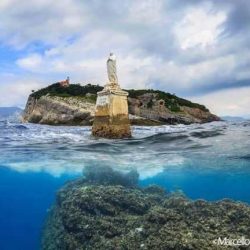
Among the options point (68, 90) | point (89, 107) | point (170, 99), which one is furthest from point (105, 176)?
point (68, 90)

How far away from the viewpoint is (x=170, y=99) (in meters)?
79.4

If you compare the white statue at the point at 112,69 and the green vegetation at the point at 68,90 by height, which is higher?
the green vegetation at the point at 68,90

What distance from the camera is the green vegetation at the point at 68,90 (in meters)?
78.2

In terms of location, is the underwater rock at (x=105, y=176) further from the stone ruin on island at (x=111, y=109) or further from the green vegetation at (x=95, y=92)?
the green vegetation at (x=95, y=92)

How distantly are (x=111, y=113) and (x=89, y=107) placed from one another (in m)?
43.0

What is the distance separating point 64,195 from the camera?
72.1ft

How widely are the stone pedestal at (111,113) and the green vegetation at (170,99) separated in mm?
52137

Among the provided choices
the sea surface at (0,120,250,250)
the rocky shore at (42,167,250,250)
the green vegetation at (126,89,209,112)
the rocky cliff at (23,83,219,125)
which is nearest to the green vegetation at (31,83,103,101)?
the rocky cliff at (23,83,219,125)

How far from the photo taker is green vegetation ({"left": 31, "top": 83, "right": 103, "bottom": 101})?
257 ft

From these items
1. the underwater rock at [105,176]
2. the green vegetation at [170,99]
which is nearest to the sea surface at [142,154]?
the underwater rock at [105,176]

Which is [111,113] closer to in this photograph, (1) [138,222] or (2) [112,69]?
(2) [112,69]

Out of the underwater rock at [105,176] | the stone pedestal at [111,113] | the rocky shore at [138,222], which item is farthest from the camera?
the underwater rock at [105,176]

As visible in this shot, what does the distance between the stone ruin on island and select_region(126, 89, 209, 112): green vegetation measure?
2054 inches

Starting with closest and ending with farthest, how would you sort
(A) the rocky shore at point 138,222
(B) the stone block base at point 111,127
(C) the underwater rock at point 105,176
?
1. (A) the rocky shore at point 138,222
2. (B) the stone block base at point 111,127
3. (C) the underwater rock at point 105,176
